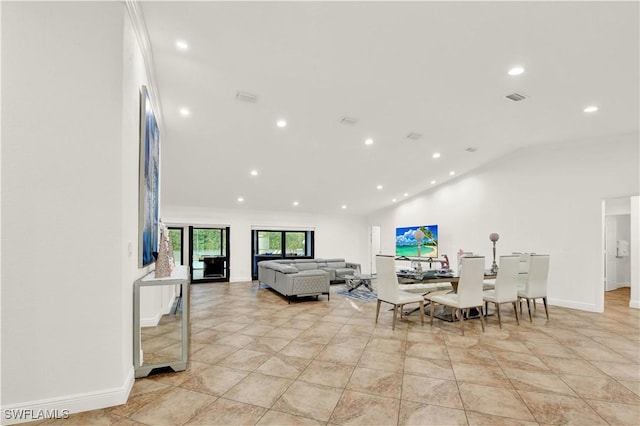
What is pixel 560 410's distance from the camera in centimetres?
243

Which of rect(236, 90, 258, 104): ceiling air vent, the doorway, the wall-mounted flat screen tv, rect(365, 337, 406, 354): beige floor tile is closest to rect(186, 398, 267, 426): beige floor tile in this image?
rect(365, 337, 406, 354): beige floor tile

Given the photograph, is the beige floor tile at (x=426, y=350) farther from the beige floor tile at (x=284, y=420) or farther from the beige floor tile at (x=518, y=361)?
the beige floor tile at (x=284, y=420)

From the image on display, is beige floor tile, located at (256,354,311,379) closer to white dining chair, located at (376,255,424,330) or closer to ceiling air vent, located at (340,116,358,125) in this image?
white dining chair, located at (376,255,424,330)

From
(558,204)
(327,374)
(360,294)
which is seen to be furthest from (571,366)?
(360,294)

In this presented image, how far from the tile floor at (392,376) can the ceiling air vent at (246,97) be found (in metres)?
3.09

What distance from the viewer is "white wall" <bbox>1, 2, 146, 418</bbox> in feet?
7.24

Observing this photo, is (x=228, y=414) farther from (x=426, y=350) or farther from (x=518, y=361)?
(x=518, y=361)

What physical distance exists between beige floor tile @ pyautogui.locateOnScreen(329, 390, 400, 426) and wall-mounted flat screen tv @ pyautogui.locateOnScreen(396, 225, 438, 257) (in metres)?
6.05

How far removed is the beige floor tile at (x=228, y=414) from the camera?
221 centimetres

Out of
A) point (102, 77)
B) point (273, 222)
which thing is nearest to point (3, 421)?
point (102, 77)

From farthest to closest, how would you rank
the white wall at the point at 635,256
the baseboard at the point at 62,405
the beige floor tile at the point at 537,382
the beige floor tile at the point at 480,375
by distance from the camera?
the white wall at the point at 635,256 → the beige floor tile at the point at 480,375 → the beige floor tile at the point at 537,382 → the baseboard at the point at 62,405

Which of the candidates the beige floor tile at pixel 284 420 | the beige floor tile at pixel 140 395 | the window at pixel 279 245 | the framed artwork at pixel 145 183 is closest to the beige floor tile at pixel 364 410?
the beige floor tile at pixel 284 420

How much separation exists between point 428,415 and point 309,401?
0.88 m

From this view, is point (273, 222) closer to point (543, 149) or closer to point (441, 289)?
point (441, 289)
